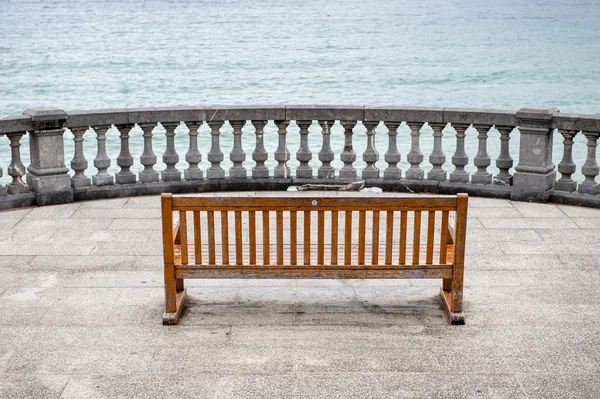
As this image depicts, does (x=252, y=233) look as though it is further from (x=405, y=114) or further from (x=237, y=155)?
(x=405, y=114)

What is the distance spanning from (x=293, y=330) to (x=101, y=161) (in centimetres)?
555

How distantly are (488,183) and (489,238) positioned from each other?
2.39 meters

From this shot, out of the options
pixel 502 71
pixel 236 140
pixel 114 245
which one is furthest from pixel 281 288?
pixel 502 71

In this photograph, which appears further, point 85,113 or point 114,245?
point 85,113

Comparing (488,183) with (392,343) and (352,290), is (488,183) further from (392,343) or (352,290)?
(392,343)

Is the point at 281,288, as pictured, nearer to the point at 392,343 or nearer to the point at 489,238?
the point at 392,343

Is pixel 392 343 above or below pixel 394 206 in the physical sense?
below

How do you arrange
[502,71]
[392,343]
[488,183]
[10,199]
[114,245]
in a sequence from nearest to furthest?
[392,343]
[114,245]
[10,199]
[488,183]
[502,71]

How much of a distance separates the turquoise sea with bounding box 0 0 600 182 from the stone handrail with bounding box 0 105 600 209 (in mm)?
19648

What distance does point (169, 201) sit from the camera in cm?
731

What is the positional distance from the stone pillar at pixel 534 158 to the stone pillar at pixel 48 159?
559 centimetres

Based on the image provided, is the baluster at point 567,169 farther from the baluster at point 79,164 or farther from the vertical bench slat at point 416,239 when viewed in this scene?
the baluster at point 79,164

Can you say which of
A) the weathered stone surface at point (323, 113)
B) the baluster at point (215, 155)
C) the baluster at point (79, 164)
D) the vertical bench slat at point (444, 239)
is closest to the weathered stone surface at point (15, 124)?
the baluster at point (79, 164)

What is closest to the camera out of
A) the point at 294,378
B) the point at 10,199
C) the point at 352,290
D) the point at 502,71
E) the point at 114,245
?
the point at 294,378
